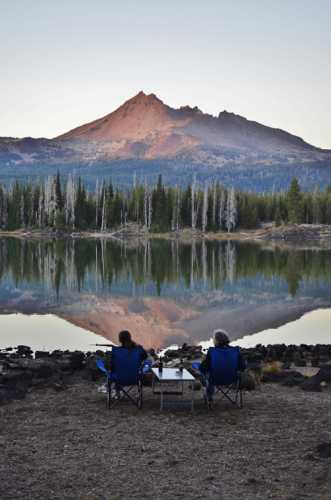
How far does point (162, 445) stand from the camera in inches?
412

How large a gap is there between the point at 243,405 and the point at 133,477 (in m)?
4.61

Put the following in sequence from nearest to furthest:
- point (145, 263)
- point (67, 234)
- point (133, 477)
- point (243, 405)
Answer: point (133, 477) < point (243, 405) < point (145, 263) < point (67, 234)

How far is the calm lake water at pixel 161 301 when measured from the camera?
26.2 metres

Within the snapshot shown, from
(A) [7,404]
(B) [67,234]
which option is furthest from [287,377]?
(B) [67,234]

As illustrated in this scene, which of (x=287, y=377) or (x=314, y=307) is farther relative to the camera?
(x=314, y=307)

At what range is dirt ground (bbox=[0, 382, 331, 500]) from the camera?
8.65 metres

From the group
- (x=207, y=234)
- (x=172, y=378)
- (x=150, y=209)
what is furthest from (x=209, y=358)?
(x=207, y=234)

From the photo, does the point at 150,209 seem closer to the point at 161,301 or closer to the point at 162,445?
the point at 161,301

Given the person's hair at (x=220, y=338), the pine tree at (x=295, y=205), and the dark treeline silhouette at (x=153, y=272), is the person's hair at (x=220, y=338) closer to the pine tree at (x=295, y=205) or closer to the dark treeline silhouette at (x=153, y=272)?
the dark treeline silhouette at (x=153, y=272)

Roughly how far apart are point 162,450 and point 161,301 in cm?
2665

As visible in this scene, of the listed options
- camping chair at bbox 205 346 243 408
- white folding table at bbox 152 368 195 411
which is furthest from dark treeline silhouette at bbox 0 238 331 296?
camping chair at bbox 205 346 243 408

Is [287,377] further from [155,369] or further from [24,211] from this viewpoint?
[24,211]

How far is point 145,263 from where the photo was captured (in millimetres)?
61969

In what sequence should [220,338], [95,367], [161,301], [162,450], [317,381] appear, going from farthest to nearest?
[161,301] → [95,367] → [317,381] → [220,338] → [162,450]
